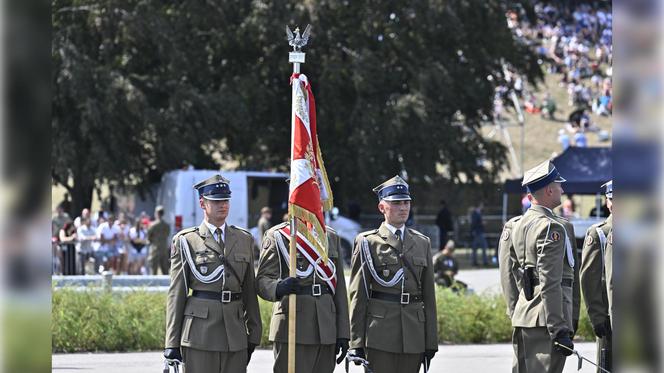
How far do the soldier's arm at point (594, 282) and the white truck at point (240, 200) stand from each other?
63.3 ft

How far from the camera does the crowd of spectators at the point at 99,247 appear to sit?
77.6 feet

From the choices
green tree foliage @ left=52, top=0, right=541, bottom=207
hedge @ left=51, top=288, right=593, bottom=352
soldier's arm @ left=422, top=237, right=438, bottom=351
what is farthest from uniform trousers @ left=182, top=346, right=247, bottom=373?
green tree foliage @ left=52, top=0, right=541, bottom=207

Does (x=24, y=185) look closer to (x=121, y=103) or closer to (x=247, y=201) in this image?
(x=247, y=201)

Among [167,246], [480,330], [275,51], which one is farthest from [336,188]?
[480,330]

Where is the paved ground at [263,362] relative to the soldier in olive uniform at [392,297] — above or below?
below

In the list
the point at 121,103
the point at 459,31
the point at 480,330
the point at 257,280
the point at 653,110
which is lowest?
the point at 480,330

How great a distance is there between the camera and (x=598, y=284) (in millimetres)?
7496

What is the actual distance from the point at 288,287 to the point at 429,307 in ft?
3.64

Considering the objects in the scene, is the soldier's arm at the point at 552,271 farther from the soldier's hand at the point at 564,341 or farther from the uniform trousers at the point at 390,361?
the uniform trousers at the point at 390,361

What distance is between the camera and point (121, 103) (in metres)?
30.4

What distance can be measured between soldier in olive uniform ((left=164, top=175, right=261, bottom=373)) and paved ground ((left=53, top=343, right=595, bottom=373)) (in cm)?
480

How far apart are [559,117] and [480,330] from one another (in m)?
45.3

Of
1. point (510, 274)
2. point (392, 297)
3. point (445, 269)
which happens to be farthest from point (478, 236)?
point (510, 274)

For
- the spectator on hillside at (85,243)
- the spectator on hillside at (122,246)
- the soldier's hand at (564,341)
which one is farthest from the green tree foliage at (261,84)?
the soldier's hand at (564,341)
